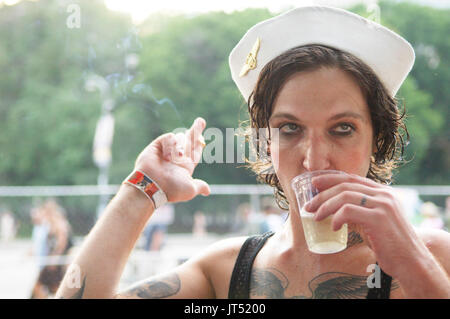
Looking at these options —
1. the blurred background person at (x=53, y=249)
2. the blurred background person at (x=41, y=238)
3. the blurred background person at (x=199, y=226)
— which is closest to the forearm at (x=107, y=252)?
the blurred background person at (x=53, y=249)

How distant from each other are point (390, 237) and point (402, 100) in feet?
2.35

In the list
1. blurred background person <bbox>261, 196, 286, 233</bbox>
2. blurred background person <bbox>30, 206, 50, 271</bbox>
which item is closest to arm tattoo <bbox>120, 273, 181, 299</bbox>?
blurred background person <bbox>261, 196, 286, 233</bbox>

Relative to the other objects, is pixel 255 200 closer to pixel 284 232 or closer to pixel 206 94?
pixel 206 94

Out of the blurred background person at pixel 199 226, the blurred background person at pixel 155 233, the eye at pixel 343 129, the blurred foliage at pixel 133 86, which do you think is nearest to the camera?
the eye at pixel 343 129

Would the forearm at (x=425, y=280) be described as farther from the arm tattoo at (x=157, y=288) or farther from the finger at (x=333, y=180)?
the arm tattoo at (x=157, y=288)

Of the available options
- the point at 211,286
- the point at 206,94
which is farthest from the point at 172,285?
the point at 206,94

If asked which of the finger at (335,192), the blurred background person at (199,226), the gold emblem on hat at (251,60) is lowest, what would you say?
the finger at (335,192)

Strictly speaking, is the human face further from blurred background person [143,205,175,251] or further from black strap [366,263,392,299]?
blurred background person [143,205,175,251]

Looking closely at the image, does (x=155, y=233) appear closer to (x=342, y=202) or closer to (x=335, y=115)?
(x=335, y=115)

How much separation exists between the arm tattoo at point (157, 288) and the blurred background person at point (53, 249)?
13.8 ft

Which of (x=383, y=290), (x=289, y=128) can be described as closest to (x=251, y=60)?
(x=289, y=128)

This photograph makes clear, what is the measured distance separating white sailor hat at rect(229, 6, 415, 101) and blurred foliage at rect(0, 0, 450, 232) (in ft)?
1.00

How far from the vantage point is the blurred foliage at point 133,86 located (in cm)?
265

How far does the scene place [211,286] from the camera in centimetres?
124
